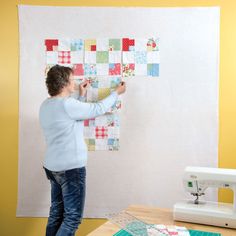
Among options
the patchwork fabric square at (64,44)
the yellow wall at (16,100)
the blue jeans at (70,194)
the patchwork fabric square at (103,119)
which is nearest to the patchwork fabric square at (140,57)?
the patchwork fabric square at (103,119)

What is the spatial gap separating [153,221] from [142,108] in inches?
45.8

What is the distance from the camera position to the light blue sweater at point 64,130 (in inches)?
85.7

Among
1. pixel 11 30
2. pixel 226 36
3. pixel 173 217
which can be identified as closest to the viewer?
pixel 173 217

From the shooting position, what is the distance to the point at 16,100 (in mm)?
2719

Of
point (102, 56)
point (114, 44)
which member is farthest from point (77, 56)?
point (114, 44)

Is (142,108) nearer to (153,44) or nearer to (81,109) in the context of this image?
(153,44)

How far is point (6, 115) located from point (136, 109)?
3.35 feet

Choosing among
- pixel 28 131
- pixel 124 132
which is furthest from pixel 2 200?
pixel 124 132

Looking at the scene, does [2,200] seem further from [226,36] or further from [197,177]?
[226,36]

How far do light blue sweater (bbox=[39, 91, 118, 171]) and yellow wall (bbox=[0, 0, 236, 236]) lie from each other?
605mm

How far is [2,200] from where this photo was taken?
109 inches

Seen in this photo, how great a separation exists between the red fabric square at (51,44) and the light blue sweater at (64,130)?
61 cm

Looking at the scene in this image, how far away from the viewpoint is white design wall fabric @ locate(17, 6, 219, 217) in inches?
101

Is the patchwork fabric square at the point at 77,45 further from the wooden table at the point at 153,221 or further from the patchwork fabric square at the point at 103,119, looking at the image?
the wooden table at the point at 153,221
